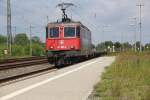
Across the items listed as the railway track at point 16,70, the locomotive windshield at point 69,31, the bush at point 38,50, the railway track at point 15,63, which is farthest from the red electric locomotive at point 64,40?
the bush at point 38,50

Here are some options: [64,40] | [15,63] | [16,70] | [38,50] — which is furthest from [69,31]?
[38,50]

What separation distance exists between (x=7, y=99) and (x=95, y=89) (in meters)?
3.58

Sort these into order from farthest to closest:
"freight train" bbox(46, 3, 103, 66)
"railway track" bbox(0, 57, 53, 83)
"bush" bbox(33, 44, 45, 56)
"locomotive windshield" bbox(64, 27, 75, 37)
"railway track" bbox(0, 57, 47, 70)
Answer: "bush" bbox(33, 44, 45, 56)
"locomotive windshield" bbox(64, 27, 75, 37)
"freight train" bbox(46, 3, 103, 66)
"railway track" bbox(0, 57, 47, 70)
"railway track" bbox(0, 57, 53, 83)

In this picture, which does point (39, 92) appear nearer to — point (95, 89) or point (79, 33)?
point (95, 89)

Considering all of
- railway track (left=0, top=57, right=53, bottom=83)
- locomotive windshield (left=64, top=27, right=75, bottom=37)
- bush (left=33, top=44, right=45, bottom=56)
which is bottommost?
railway track (left=0, top=57, right=53, bottom=83)

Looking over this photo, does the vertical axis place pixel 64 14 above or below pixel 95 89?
above

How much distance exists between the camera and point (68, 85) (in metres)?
17.2

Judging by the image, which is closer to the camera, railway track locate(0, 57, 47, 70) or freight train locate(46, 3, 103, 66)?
railway track locate(0, 57, 47, 70)

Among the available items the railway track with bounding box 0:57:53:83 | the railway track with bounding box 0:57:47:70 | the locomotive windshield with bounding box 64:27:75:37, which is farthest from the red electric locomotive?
the railway track with bounding box 0:57:47:70

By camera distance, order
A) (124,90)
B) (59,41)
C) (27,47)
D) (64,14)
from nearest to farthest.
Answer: (124,90) → (59,41) → (64,14) → (27,47)

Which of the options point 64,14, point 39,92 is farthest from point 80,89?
point 64,14

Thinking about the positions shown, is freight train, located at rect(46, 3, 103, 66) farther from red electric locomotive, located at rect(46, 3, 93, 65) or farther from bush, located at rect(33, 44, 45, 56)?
bush, located at rect(33, 44, 45, 56)

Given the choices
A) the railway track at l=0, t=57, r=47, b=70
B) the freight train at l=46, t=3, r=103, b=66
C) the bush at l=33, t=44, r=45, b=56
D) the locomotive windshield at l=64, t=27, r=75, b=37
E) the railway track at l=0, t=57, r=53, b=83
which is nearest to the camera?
the railway track at l=0, t=57, r=53, b=83

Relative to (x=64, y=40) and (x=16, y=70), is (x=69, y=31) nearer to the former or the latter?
(x=64, y=40)
